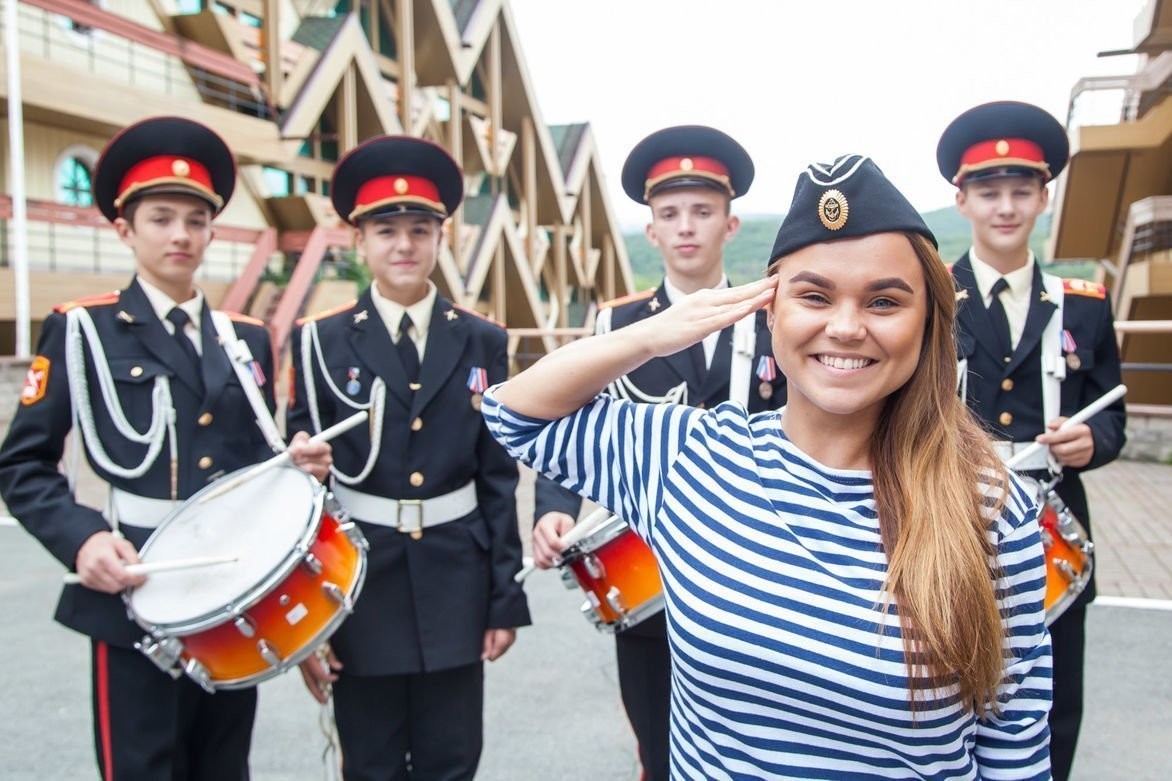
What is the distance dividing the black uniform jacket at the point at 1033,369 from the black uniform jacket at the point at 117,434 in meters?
2.22

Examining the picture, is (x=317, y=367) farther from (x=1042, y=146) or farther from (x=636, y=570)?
(x=1042, y=146)

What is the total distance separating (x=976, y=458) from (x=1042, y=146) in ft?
5.63

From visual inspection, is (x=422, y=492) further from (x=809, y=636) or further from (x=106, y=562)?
(x=809, y=636)

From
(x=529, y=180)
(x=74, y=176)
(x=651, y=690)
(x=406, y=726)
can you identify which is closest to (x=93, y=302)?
(x=406, y=726)

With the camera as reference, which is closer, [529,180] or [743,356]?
[743,356]

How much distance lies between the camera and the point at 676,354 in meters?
2.98

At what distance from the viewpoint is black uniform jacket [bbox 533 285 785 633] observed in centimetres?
284

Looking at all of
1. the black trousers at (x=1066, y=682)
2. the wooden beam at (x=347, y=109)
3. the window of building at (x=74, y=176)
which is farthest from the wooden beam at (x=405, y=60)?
the black trousers at (x=1066, y=682)

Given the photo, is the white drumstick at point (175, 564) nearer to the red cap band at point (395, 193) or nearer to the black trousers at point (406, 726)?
the black trousers at point (406, 726)

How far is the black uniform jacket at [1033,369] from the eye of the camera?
286cm

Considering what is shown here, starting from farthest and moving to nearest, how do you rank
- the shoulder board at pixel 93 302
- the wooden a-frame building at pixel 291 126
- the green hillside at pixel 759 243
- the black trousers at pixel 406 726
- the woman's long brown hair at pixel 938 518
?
1. the wooden a-frame building at pixel 291 126
2. the black trousers at pixel 406 726
3. the shoulder board at pixel 93 302
4. the green hillside at pixel 759 243
5. the woman's long brown hair at pixel 938 518

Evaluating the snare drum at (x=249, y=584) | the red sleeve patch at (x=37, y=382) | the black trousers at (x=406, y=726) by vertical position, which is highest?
the red sleeve patch at (x=37, y=382)

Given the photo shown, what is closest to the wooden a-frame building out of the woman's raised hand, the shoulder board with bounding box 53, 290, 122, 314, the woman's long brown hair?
the shoulder board with bounding box 53, 290, 122, 314

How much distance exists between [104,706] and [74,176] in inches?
527
